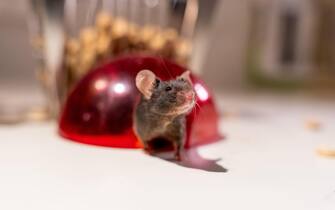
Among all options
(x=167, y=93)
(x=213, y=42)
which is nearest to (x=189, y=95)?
(x=167, y=93)

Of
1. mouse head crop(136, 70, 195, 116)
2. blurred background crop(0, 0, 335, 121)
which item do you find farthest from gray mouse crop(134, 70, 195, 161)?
blurred background crop(0, 0, 335, 121)

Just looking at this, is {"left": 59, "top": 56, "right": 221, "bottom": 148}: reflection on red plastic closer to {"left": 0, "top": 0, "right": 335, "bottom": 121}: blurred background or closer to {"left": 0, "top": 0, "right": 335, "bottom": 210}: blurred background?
{"left": 0, "top": 0, "right": 335, "bottom": 210}: blurred background

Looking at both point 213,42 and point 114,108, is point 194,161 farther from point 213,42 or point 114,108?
point 213,42

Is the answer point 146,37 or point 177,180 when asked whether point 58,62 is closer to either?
point 146,37

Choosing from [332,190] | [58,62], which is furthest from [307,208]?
[58,62]

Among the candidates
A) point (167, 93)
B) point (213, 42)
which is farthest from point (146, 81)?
point (213, 42)

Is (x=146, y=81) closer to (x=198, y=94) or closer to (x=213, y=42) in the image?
(x=198, y=94)

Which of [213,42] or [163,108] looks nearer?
[163,108]
